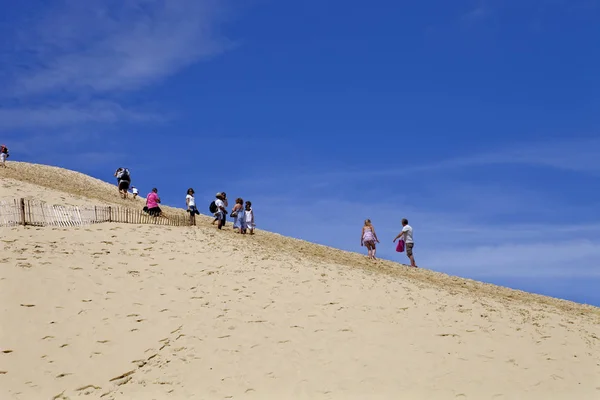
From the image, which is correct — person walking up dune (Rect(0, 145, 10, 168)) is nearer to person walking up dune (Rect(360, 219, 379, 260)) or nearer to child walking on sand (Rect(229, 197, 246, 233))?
child walking on sand (Rect(229, 197, 246, 233))

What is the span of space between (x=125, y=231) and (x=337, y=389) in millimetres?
11360

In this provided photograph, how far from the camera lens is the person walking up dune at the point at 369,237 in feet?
84.4

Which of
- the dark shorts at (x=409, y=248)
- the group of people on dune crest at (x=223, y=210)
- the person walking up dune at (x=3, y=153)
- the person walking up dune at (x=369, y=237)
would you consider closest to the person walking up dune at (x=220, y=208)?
the group of people on dune crest at (x=223, y=210)

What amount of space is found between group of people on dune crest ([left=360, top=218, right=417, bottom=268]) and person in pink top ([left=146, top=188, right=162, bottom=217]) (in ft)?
26.0

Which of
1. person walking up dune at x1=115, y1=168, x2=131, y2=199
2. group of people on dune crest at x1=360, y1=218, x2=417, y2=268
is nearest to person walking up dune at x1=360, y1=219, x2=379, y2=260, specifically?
group of people on dune crest at x1=360, y1=218, x2=417, y2=268

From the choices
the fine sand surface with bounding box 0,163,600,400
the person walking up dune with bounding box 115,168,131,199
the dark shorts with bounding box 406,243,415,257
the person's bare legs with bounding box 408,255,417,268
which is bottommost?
the fine sand surface with bounding box 0,163,600,400

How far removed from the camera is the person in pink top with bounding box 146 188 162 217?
85.4 ft

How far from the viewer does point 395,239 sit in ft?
85.7

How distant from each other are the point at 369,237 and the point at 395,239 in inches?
44.2

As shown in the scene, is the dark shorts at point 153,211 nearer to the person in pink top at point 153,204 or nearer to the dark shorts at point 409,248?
the person in pink top at point 153,204

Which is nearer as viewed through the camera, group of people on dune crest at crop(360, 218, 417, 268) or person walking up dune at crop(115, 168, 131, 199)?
group of people on dune crest at crop(360, 218, 417, 268)

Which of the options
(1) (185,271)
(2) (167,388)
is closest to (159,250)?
(1) (185,271)

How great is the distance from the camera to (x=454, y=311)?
18.3m

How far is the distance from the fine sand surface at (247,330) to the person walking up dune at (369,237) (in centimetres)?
358
